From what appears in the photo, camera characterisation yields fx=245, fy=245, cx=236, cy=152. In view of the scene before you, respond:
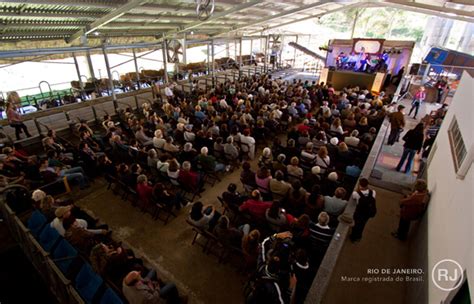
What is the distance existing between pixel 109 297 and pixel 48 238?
171cm

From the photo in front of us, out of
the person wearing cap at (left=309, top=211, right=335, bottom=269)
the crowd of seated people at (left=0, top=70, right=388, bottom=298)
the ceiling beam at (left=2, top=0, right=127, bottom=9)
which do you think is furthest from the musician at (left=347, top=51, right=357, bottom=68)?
the person wearing cap at (left=309, top=211, right=335, bottom=269)

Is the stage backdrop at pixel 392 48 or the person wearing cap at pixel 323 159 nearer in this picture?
the person wearing cap at pixel 323 159

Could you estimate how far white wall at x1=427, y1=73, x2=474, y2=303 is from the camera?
7.86 feet

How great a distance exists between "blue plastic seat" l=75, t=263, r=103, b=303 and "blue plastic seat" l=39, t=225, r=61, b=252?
2.67 feet

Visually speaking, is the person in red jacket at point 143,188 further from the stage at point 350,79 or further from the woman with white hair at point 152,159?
the stage at point 350,79

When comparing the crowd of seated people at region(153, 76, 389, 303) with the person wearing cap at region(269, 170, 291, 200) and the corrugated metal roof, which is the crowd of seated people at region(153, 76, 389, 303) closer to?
the person wearing cap at region(269, 170, 291, 200)

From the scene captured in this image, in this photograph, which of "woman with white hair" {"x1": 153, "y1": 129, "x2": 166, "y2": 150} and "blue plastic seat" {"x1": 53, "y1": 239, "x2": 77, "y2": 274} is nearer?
"blue plastic seat" {"x1": 53, "y1": 239, "x2": 77, "y2": 274}

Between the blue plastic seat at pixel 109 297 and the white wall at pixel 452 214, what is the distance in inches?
132

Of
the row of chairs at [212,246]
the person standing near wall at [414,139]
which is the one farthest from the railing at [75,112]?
the person standing near wall at [414,139]

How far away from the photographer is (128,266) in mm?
3330

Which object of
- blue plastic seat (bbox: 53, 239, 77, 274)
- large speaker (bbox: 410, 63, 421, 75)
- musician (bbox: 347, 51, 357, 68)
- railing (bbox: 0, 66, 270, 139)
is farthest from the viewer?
musician (bbox: 347, 51, 357, 68)

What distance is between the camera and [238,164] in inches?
278

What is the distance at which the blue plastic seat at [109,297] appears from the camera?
2738 mm

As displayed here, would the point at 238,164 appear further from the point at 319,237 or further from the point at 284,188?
the point at 319,237
